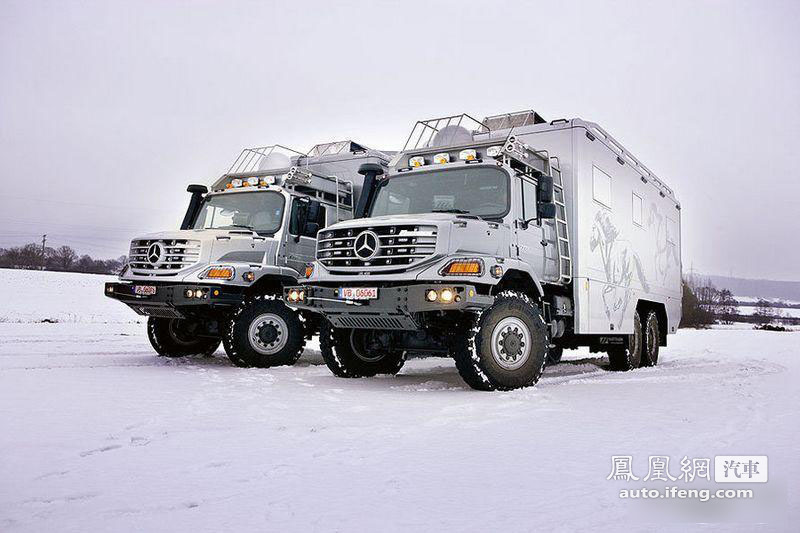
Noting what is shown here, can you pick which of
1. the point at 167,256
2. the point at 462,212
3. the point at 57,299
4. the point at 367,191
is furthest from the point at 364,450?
the point at 57,299

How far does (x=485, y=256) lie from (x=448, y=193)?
151cm

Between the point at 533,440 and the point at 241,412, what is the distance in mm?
2809

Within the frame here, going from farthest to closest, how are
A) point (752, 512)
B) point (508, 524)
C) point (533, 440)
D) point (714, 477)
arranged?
point (533, 440) < point (714, 477) < point (752, 512) < point (508, 524)

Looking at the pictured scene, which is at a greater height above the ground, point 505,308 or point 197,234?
point 197,234

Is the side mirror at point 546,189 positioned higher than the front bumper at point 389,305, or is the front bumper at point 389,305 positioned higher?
the side mirror at point 546,189

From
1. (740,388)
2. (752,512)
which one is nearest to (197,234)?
(740,388)

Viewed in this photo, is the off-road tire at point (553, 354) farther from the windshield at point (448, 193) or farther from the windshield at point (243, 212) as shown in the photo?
the windshield at point (243, 212)

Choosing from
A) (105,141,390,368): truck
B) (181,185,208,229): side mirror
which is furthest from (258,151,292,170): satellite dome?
(181,185,208,229): side mirror

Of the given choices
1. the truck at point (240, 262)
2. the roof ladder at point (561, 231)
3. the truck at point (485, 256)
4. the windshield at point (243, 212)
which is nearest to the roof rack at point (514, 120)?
the truck at point (485, 256)

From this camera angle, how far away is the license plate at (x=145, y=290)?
10.3m

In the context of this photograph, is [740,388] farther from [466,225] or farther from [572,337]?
[466,225]

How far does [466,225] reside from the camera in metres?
7.82

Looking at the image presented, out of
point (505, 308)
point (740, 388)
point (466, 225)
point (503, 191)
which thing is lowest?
point (740, 388)

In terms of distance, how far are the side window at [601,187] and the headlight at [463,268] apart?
A: 12.0 feet
